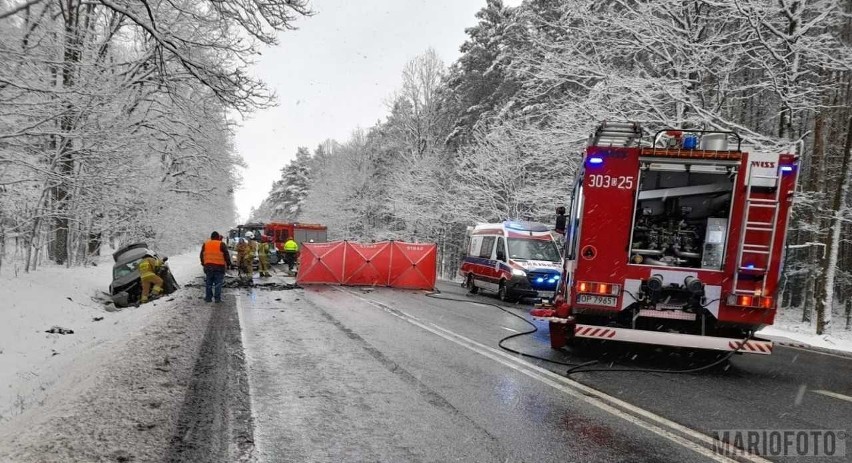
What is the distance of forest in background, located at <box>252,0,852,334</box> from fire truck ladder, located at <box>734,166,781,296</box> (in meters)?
6.75

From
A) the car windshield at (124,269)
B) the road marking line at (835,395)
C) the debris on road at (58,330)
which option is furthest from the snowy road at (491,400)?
the car windshield at (124,269)

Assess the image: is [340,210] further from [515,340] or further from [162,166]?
[515,340]

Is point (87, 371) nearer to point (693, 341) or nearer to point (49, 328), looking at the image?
point (49, 328)

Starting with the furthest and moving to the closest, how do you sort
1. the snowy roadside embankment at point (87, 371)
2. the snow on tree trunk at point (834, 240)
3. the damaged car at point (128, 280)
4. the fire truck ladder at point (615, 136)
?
the damaged car at point (128, 280), the snow on tree trunk at point (834, 240), the fire truck ladder at point (615, 136), the snowy roadside embankment at point (87, 371)

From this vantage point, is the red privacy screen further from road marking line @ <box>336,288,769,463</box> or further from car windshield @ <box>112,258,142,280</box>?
road marking line @ <box>336,288,769,463</box>

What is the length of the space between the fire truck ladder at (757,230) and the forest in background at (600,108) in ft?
22.1

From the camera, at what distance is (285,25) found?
9109mm

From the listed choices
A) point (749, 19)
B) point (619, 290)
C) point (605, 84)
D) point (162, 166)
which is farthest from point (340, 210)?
point (619, 290)

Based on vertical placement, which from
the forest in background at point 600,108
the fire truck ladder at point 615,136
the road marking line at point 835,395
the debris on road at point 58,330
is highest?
the forest in background at point 600,108

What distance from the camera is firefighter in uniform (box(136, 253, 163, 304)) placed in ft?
45.7

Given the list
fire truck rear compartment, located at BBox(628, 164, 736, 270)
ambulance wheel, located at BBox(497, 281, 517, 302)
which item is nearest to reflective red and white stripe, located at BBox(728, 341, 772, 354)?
fire truck rear compartment, located at BBox(628, 164, 736, 270)

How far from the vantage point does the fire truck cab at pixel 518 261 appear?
52.1ft

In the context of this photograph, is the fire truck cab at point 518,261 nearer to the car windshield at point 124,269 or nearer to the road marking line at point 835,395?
the road marking line at point 835,395

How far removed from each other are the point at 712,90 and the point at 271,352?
15461 millimetres
